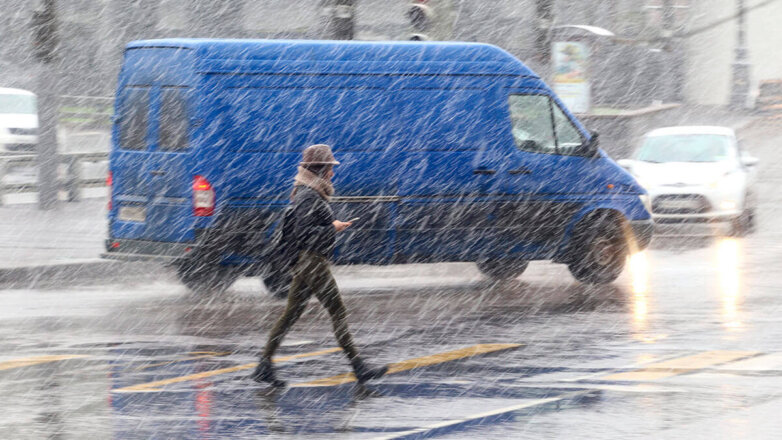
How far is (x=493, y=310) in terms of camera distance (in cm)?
1349

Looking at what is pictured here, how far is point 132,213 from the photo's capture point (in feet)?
47.4

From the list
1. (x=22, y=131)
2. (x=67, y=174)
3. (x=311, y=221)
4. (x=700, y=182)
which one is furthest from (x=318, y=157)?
(x=22, y=131)

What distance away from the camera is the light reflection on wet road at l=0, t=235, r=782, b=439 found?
816 centimetres

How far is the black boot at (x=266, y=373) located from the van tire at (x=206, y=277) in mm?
4541

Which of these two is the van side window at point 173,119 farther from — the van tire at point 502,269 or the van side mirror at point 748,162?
the van side mirror at point 748,162

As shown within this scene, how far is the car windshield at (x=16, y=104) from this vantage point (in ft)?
113

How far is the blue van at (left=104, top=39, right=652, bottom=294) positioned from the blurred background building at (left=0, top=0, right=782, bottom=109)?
89.5 feet

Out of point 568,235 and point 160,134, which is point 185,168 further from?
point 568,235

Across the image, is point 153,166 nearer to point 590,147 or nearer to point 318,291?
point 590,147

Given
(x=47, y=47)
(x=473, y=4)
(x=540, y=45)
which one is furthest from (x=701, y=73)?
(x=47, y=47)

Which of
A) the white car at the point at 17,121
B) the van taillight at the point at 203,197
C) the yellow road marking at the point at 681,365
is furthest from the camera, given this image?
the white car at the point at 17,121

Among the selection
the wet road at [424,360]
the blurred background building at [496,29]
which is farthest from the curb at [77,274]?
the blurred background building at [496,29]

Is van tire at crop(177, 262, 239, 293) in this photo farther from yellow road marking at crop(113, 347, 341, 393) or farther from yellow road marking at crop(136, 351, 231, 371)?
yellow road marking at crop(113, 347, 341, 393)

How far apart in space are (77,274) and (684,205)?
8.76 m
